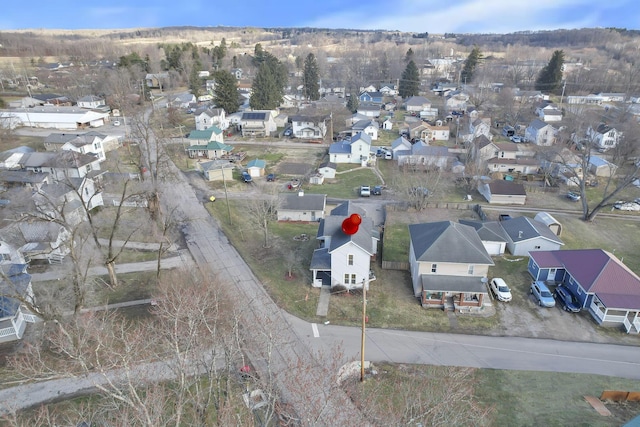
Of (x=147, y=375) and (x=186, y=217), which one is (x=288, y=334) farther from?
(x=186, y=217)

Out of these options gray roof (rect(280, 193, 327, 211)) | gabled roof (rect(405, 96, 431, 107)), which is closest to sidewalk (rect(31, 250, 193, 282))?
gray roof (rect(280, 193, 327, 211))

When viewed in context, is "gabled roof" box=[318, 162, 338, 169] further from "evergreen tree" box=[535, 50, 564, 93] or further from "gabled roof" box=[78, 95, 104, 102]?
"evergreen tree" box=[535, 50, 564, 93]

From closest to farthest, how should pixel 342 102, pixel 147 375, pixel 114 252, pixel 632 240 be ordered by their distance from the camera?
pixel 147 375 → pixel 114 252 → pixel 632 240 → pixel 342 102

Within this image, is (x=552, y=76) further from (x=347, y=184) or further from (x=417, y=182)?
(x=347, y=184)

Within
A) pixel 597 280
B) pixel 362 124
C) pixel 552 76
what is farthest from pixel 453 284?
pixel 552 76

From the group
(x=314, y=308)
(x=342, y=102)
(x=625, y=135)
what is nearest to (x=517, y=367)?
(x=314, y=308)

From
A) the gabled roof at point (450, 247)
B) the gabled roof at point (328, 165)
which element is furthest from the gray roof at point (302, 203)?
the gabled roof at point (328, 165)
